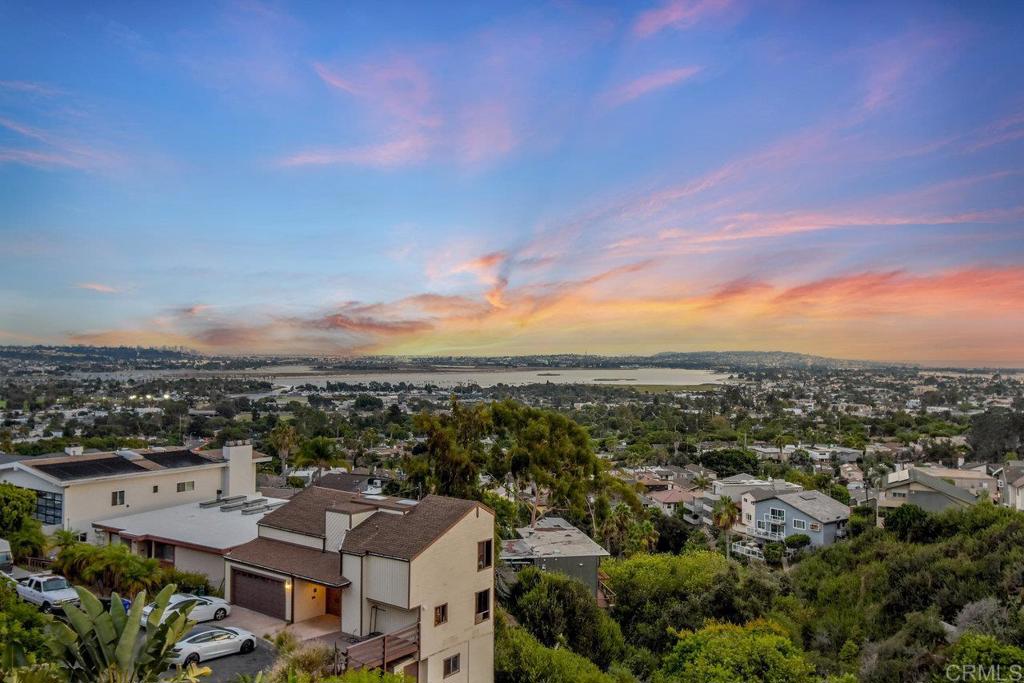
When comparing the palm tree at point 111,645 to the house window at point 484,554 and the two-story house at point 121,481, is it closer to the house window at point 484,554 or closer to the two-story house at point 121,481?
the house window at point 484,554

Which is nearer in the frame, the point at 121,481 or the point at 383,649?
the point at 383,649

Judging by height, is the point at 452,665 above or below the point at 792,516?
above

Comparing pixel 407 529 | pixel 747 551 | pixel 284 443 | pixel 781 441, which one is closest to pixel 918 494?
pixel 747 551

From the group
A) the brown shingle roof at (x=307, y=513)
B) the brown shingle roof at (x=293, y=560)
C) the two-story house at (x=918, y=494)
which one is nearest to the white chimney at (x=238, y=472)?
the brown shingle roof at (x=307, y=513)

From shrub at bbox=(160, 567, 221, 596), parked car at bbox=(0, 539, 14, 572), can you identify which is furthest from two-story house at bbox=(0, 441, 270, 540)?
shrub at bbox=(160, 567, 221, 596)

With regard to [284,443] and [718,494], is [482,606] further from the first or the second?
[284,443]

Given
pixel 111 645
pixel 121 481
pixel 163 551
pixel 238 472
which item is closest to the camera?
pixel 111 645

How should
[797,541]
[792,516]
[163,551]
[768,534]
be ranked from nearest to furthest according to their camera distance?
[163,551] → [797,541] → [792,516] → [768,534]

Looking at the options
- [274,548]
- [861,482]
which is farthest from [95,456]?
[861,482]

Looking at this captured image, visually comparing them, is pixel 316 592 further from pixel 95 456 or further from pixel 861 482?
pixel 861 482
